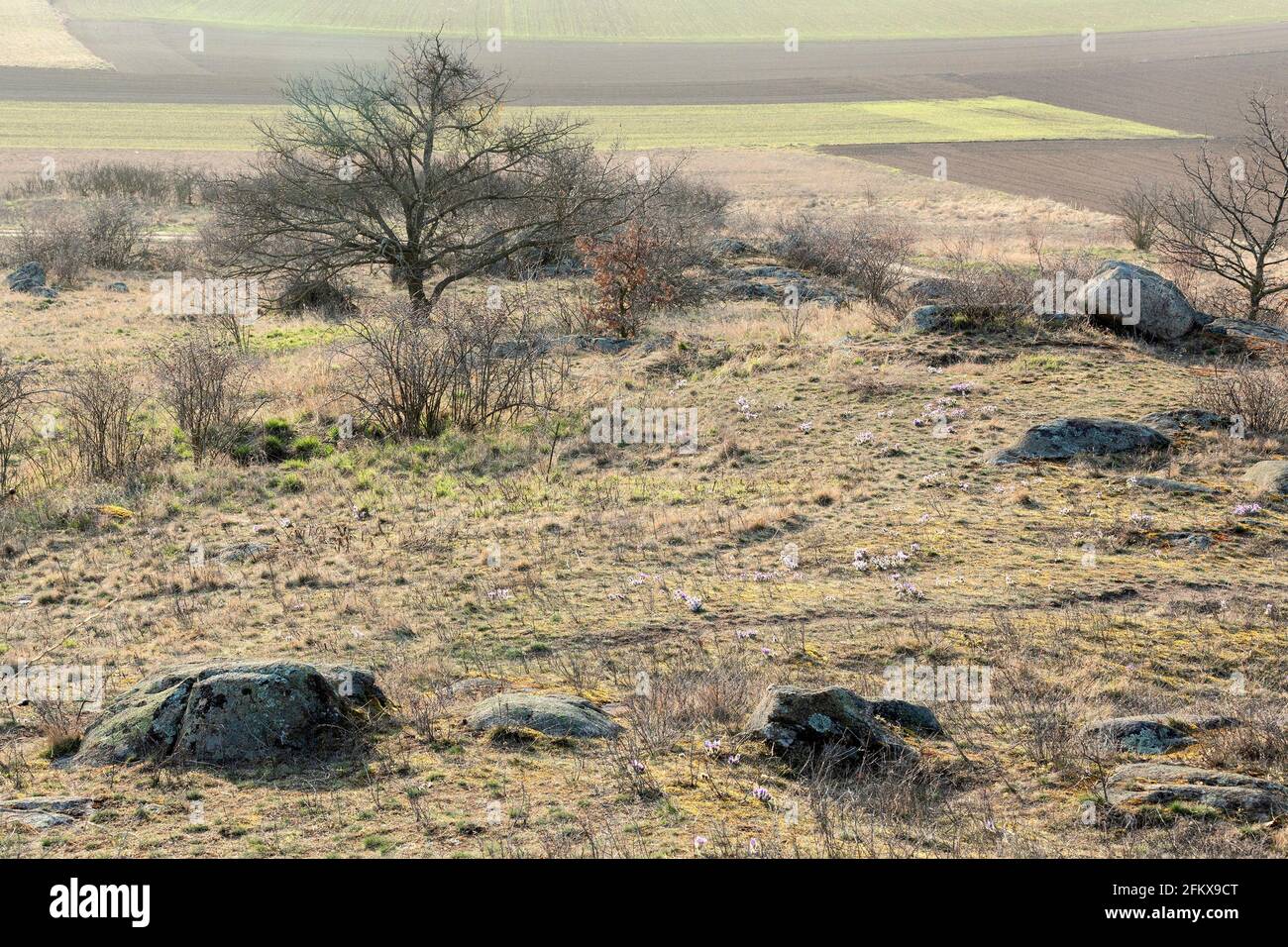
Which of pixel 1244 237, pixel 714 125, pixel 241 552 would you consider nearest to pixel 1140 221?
pixel 1244 237

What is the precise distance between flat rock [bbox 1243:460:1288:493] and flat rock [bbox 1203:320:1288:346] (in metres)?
6.37

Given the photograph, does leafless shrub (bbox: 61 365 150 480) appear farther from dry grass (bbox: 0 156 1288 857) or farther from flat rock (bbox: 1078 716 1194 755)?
flat rock (bbox: 1078 716 1194 755)

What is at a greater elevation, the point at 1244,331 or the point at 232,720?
the point at 1244,331

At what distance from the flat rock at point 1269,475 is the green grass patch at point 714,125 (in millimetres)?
56268

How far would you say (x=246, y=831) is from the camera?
5938 mm

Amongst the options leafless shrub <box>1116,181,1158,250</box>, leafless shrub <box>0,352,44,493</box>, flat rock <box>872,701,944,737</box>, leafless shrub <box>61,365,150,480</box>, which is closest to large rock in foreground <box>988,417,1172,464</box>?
flat rock <box>872,701,944,737</box>

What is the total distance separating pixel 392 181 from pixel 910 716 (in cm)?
2157

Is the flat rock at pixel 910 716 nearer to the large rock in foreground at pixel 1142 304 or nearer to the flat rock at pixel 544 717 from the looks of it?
the flat rock at pixel 544 717

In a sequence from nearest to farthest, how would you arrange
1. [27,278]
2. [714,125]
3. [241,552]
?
[241,552]
[27,278]
[714,125]

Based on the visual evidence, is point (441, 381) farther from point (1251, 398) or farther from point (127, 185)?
point (127, 185)

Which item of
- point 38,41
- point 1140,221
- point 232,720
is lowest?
point 232,720

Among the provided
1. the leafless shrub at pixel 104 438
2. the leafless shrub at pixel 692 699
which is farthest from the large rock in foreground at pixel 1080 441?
the leafless shrub at pixel 104 438

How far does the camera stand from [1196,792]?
6188 millimetres

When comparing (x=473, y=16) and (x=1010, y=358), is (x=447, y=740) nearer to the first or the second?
(x=1010, y=358)
